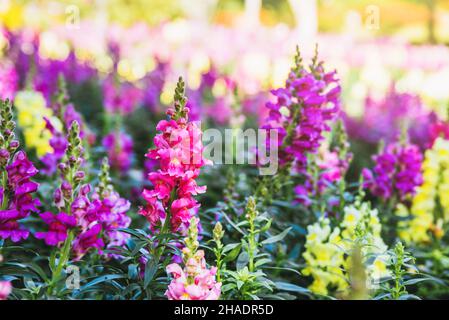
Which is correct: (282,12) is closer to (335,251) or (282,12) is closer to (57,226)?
(335,251)

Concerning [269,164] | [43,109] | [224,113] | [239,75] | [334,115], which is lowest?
[269,164]

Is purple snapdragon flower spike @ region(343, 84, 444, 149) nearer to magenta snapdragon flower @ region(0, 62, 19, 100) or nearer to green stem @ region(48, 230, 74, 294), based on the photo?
magenta snapdragon flower @ region(0, 62, 19, 100)

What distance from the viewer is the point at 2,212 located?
2391 mm

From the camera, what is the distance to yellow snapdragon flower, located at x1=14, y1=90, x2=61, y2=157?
4.09 metres

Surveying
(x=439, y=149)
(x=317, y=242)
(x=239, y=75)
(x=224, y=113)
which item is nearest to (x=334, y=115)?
(x=317, y=242)

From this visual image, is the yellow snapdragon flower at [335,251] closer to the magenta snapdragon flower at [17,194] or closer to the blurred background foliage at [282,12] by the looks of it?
the magenta snapdragon flower at [17,194]

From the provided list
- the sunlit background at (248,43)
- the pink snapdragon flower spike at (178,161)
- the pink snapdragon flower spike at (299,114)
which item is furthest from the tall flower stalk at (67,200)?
the sunlit background at (248,43)

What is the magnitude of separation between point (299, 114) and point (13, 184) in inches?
53.8

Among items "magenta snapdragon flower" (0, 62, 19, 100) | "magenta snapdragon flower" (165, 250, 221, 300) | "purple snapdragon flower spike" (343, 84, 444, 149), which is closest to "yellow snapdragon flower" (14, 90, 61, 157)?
"magenta snapdragon flower" (0, 62, 19, 100)

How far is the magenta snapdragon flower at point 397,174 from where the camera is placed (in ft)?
11.9

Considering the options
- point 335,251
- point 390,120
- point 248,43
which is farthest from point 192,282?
point 248,43

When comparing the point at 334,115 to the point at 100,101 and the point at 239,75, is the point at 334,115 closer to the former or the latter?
the point at 100,101
